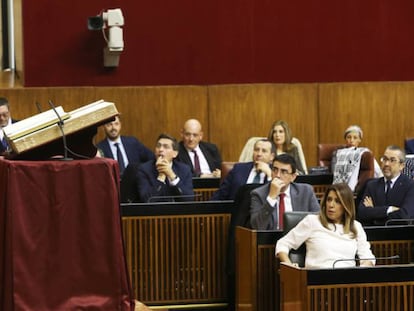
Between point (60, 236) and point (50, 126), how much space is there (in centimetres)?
42

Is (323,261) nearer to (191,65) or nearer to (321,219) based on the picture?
(321,219)

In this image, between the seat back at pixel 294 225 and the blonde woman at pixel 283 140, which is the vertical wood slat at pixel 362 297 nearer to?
the seat back at pixel 294 225

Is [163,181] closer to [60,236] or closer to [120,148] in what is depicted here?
[120,148]

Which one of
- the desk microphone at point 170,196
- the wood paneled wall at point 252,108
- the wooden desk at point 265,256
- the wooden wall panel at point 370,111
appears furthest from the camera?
the wooden wall panel at point 370,111

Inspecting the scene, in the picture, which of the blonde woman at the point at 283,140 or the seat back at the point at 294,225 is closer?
the seat back at the point at 294,225

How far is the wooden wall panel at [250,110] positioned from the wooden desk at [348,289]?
21.1 feet

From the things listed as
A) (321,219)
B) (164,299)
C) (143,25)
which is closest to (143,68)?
(143,25)

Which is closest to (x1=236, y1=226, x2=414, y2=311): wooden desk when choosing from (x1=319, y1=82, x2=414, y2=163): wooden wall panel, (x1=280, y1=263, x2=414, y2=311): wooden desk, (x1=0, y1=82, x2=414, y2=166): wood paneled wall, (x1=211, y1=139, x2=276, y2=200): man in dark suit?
(x1=280, y1=263, x2=414, y2=311): wooden desk

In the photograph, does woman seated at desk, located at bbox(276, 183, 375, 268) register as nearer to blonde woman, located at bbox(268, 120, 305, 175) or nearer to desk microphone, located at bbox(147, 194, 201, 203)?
desk microphone, located at bbox(147, 194, 201, 203)

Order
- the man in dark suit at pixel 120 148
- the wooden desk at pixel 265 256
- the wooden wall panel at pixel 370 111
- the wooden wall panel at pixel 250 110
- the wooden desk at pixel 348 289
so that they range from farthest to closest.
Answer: the wooden wall panel at pixel 370 111
the wooden wall panel at pixel 250 110
the man in dark suit at pixel 120 148
the wooden desk at pixel 265 256
the wooden desk at pixel 348 289

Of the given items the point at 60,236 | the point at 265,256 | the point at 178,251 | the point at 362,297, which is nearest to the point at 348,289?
the point at 362,297

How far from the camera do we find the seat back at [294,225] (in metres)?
7.38

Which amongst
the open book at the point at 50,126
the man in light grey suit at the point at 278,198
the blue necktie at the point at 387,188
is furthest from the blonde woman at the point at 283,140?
the open book at the point at 50,126

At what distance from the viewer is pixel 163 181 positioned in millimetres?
9070
